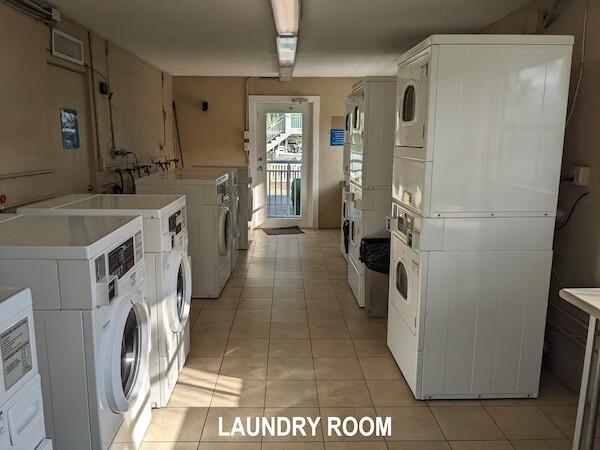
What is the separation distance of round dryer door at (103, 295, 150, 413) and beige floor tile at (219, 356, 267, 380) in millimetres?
777

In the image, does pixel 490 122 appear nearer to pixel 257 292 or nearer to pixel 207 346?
pixel 207 346

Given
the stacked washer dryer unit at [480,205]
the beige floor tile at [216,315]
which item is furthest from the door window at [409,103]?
the beige floor tile at [216,315]

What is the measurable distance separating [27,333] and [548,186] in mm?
2394

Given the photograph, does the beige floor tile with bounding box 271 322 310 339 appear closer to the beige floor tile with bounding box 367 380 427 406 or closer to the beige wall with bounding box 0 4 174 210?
the beige floor tile with bounding box 367 380 427 406

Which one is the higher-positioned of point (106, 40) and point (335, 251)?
point (106, 40)

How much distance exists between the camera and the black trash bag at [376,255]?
3.63 m

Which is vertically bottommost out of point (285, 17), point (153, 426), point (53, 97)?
point (153, 426)

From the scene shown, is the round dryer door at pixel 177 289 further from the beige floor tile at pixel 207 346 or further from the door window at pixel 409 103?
the door window at pixel 409 103

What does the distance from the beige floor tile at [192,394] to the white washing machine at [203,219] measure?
1444 millimetres

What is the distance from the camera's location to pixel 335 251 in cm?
621

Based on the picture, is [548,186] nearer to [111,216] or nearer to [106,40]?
[111,216]

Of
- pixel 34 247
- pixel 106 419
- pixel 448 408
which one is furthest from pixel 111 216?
pixel 448 408

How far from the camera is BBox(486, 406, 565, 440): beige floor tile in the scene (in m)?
2.42

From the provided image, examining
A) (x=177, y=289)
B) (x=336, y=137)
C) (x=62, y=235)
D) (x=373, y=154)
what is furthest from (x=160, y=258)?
(x=336, y=137)
